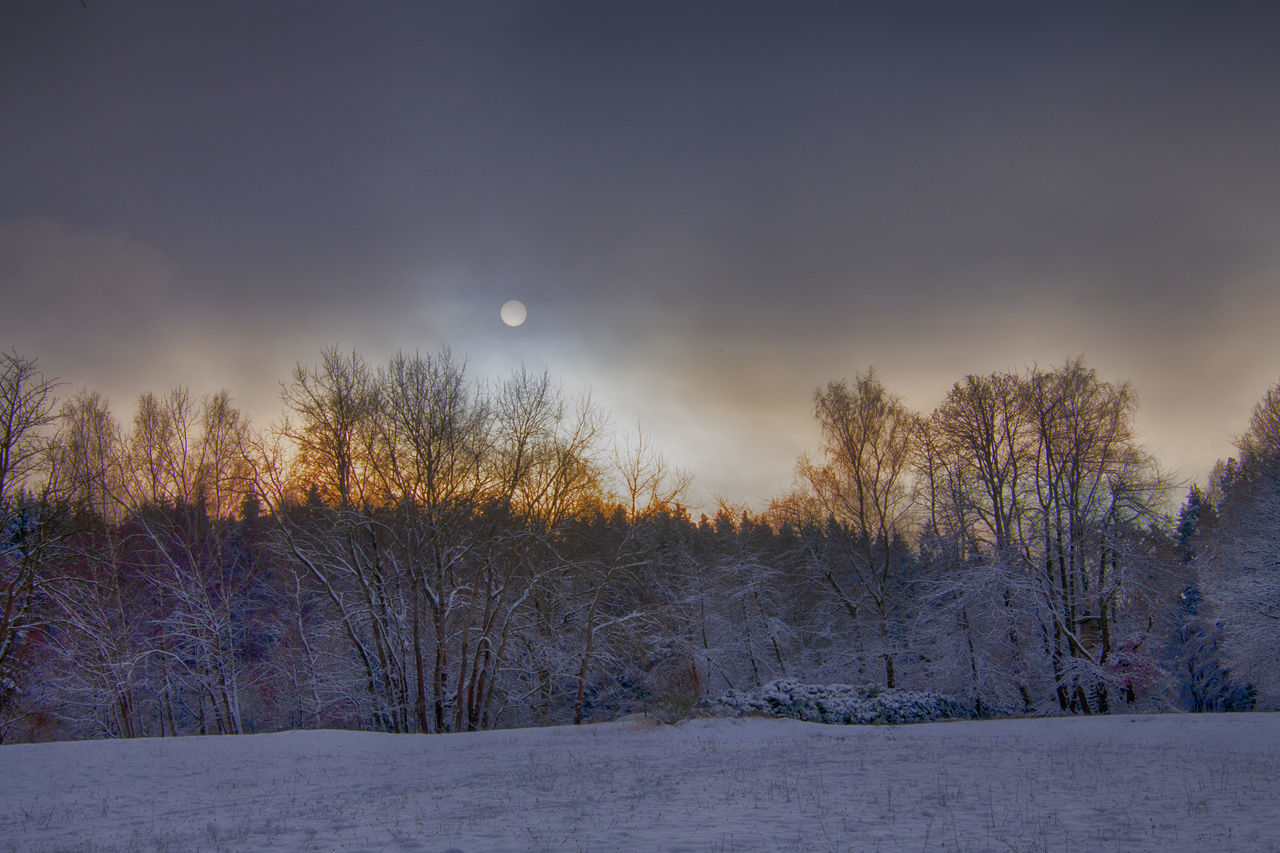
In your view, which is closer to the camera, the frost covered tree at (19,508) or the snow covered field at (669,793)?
the snow covered field at (669,793)

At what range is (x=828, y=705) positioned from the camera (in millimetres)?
24359

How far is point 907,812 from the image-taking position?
9.16 meters

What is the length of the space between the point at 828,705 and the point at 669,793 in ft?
51.1

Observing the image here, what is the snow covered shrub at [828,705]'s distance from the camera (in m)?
A: 24.1

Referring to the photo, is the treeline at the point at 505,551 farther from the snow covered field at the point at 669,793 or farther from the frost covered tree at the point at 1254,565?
the snow covered field at the point at 669,793

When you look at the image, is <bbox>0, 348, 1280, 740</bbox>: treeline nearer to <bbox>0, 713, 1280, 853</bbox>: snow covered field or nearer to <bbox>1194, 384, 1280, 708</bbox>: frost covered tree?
<bbox>1194, 384, 1280, 708</bbox>: frost covered tree

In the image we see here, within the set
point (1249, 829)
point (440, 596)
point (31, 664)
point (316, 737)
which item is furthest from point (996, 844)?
point (31, 664)

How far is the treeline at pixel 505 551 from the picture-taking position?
86.5ft

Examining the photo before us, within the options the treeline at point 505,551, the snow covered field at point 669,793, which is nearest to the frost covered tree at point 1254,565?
the treeline at point 505,551

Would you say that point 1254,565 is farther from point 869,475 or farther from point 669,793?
point 669,793

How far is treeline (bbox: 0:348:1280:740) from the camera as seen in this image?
26359 mm

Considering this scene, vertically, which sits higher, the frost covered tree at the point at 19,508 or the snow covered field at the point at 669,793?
Result: the frost covered tree at the point at 19,508

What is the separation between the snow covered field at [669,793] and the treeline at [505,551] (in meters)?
8.22

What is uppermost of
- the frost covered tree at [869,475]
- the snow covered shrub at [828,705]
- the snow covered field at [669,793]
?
the frost covered tree at [869,475]
